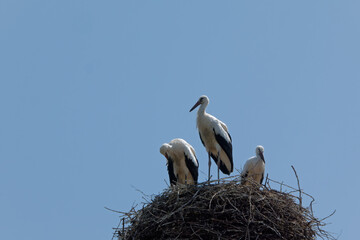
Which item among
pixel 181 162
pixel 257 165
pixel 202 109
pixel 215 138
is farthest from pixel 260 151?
pixel 181 162

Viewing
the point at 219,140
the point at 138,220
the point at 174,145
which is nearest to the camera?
the point at 138,220

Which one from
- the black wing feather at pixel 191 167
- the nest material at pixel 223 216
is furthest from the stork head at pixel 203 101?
the nest material at pixel 223 216

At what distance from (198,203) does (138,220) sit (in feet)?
2.29

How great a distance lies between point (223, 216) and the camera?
23.5 ft

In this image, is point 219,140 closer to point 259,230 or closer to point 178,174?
point 178,174

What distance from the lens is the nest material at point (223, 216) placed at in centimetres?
700

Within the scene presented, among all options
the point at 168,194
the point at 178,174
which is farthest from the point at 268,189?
the point at 178,174

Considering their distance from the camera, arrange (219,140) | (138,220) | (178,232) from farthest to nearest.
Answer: (219,140), (138,220), (178,232)

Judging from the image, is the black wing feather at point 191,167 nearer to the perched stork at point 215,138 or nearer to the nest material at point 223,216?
the perched stork at point 215,138

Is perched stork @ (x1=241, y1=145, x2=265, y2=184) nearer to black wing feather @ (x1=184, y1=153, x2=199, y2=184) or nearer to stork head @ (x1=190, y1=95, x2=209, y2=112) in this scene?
black wing feather @ (x1=184, y1=153, x2=199, y2=184)

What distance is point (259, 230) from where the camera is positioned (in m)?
7.04

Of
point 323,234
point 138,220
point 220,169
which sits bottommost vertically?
point 323,234

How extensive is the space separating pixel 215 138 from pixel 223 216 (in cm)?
318

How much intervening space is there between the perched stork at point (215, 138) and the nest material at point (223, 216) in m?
2.57
